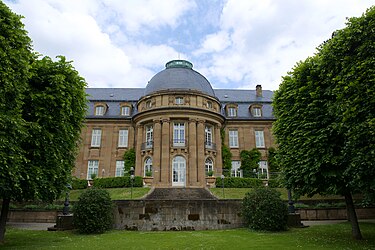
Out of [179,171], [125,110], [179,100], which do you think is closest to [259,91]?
[179,100]

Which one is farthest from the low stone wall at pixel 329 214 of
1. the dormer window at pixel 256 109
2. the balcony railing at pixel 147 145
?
the dormer window at pixel 256 109

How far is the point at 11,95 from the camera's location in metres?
10.0

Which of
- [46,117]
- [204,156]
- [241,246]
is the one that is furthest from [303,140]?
[204,156]

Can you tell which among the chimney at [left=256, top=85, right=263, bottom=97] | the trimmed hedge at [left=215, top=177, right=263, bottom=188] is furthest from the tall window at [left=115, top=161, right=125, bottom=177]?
the chimney at [left=256, top=85, right=263, bottom=97]

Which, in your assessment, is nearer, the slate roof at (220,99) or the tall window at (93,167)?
the tall window at (93,167)

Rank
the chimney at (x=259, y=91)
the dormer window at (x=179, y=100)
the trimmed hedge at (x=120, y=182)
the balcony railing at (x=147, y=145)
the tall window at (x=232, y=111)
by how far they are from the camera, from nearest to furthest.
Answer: the trimmed hedge at (x=120, y=182) < the balcony railing at (x=147, y=145) < the dormer window at (x=179, y=100) < the tall window at (x=232, y=111) < the chimney at (x=259, y=91)

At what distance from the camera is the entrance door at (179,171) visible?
92.9ft

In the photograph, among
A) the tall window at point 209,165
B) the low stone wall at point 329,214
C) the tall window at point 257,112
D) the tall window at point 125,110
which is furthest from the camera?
the tall window at point 257,112

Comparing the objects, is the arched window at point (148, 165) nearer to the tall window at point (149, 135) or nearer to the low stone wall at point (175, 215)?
the tall window at point (149, 135)

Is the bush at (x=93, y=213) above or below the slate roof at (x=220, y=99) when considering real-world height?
below

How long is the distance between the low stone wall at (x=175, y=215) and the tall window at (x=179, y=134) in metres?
14.5

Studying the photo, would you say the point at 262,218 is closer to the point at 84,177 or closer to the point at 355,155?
the point at 355,155

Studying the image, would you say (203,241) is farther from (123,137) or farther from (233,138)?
(123,137)

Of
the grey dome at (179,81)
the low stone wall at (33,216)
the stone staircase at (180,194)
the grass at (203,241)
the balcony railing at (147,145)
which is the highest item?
the grey dome at (179,81)
